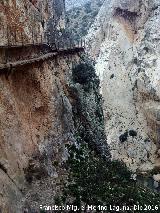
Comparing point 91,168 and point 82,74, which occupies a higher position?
point 82,74

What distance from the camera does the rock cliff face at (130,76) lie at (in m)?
69.9

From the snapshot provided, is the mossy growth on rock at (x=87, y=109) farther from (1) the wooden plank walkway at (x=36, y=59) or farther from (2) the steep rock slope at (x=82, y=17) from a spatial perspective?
(2) the steep rock slope at (x=82, y=17)

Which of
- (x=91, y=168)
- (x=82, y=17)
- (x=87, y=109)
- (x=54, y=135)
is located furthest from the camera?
(x=82, y=17)

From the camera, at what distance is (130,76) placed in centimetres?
7712

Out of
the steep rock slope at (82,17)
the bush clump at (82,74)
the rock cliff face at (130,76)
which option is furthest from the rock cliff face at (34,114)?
the steep rock slope at (82,17)

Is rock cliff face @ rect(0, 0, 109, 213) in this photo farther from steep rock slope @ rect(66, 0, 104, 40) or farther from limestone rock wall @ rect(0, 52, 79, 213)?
steep rock slope @ rect(66, 0, 104, 40)

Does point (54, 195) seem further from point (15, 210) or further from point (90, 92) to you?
point (90, 92)

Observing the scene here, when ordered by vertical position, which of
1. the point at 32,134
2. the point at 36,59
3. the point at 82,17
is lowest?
the point at 32,134

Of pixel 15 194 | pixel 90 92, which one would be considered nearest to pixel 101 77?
→ pixel 90 92

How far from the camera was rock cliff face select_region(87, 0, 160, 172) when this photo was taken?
69.9m

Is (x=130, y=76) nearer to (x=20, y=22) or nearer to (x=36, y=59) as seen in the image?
(x=36, y=59)

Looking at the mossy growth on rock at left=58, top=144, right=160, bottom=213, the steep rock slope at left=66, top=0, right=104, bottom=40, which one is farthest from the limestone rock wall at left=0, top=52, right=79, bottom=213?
the steep rock slope at left=66, top=0, right=104, bottom=40

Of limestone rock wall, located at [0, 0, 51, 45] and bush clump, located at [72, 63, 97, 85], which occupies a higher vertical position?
limestone rock wall, located at [0, 0, 51, 45]

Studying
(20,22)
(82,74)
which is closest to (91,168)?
(82,74)
